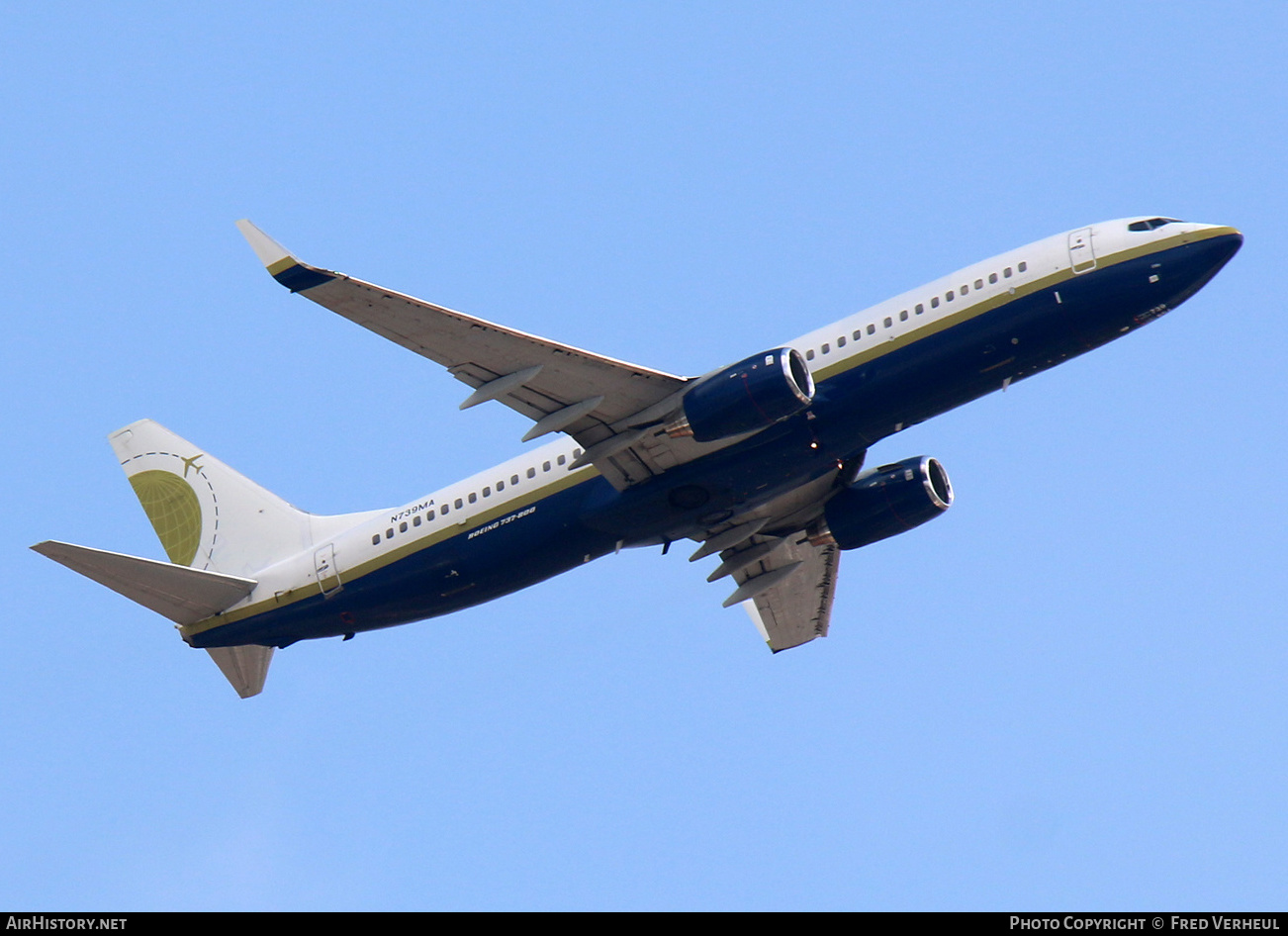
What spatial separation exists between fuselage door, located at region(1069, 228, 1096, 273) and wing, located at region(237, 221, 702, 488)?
10.8m

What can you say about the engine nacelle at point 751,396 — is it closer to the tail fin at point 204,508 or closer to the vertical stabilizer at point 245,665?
the tail fin at point 204,508

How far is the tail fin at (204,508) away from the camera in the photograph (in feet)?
157

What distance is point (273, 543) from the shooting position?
47.6 meters

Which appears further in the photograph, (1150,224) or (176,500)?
(176,500)

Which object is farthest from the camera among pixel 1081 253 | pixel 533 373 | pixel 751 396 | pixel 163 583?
pixel 163 583

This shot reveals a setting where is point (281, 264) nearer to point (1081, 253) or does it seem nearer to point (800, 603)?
point (1081, 253)

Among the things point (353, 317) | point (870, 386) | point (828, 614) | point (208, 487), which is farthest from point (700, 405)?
point (208, 487)

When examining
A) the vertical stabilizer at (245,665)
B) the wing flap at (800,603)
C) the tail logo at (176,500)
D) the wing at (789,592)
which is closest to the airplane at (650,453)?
the vertical stabilizer at (245,665)

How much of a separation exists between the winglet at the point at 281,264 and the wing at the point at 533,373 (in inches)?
0.9

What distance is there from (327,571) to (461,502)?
187 inches

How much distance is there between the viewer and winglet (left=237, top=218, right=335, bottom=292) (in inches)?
1406

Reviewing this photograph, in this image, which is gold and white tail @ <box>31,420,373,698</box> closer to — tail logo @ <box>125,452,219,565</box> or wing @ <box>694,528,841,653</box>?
tail logo @ <box>125,452,219,565</box>

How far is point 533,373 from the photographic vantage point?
38.8m

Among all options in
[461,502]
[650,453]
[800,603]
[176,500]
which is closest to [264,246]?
[461,502]
